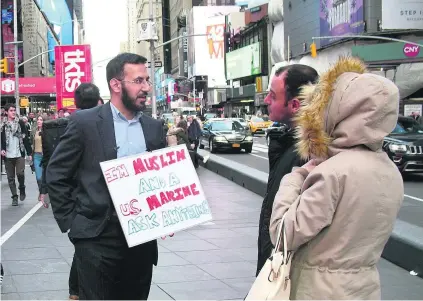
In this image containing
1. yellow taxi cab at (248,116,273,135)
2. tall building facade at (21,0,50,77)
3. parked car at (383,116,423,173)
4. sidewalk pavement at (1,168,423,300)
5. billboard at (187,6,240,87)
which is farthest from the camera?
billboard at (187,6,240,87)

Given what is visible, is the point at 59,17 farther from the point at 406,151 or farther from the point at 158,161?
the point at 158,161

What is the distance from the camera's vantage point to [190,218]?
3.93 metres

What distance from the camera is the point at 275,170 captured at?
3242mm

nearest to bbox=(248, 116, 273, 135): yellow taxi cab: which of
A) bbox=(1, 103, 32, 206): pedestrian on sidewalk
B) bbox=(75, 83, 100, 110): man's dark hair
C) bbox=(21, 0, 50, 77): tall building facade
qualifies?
bbox=(1, 103, 32, 206): pedestrian on sidewalk

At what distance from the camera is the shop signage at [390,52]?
155ft

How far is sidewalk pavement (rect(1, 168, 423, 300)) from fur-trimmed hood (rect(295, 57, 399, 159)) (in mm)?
3646

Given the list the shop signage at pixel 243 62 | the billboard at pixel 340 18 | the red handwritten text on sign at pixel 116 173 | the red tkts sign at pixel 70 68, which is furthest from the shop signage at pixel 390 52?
the red handwritten text on sign at pixel 116 173

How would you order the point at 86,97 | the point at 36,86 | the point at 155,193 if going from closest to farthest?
the point at 155,193
the point at 86,97
the point at 36,86

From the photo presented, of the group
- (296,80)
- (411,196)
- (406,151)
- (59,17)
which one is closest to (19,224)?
(296,80)

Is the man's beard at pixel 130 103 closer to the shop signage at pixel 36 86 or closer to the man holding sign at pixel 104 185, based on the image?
the man holding sign at pixel 104 185

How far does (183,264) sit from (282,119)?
439 cm

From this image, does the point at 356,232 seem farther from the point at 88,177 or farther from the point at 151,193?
the point at 88,177

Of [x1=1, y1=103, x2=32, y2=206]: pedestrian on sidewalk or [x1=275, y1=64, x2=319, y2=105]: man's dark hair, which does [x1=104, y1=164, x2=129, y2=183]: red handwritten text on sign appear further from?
[x1=1, y1=103, x2=32, y2=206]: pedestrian on sidewalk

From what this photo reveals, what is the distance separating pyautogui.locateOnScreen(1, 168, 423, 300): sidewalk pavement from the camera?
6.17 meters
